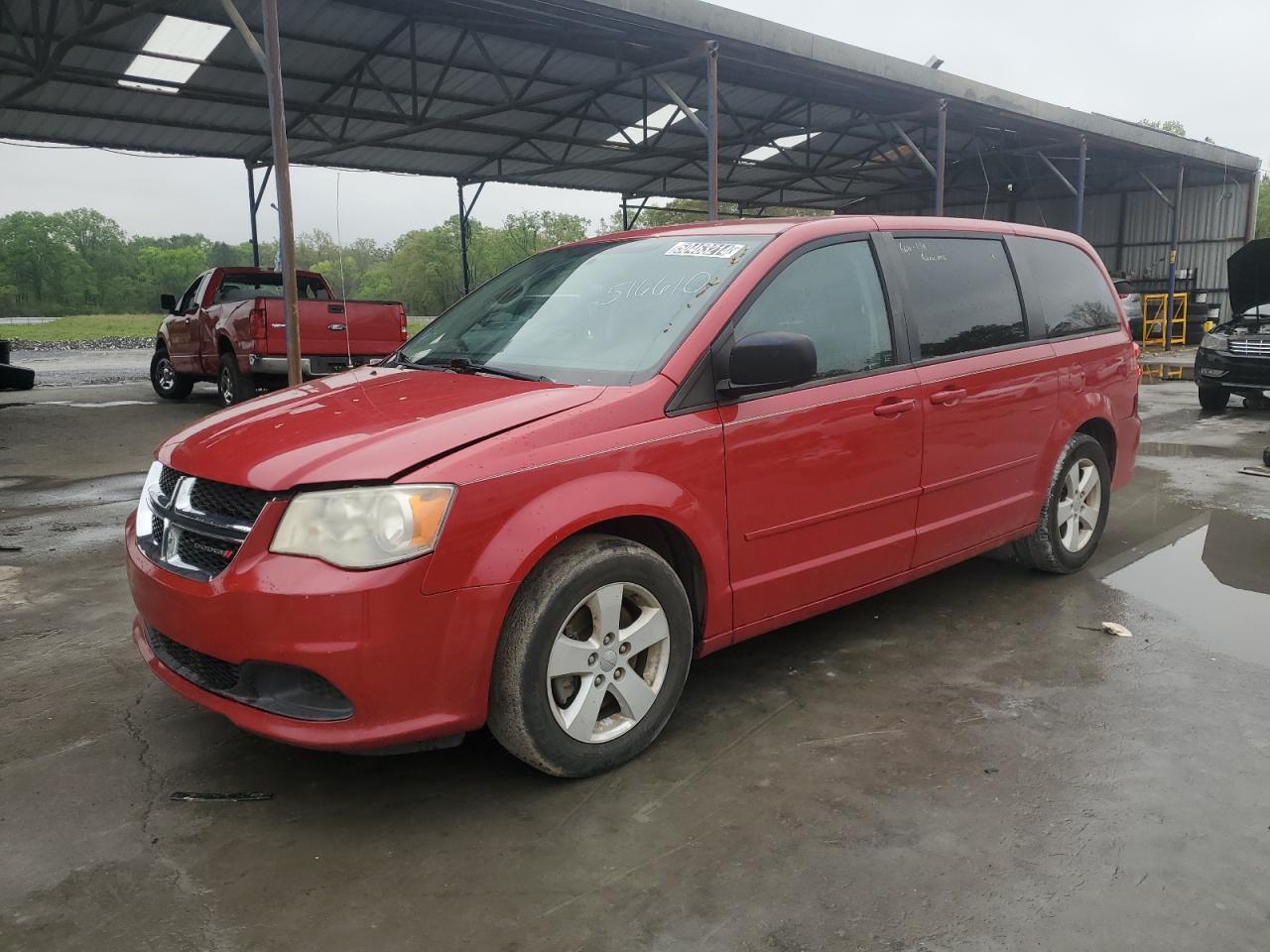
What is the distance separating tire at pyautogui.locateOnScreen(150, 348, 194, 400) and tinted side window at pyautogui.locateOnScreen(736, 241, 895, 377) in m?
12.0

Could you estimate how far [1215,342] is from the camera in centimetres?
1190

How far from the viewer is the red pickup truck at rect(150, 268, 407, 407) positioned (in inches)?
421

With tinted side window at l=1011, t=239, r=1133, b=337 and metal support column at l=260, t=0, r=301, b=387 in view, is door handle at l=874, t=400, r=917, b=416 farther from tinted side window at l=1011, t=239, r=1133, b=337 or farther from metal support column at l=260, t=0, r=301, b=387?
metal support column at l=260, t=0, r=301, b=387

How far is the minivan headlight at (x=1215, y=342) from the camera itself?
11781 mm

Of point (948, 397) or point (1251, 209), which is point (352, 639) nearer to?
point (948, 397)

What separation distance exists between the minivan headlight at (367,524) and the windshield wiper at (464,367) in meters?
0.78

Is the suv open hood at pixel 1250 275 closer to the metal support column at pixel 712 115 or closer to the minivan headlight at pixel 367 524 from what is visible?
the metal support column at pixel 712 115

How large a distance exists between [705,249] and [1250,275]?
12.2m

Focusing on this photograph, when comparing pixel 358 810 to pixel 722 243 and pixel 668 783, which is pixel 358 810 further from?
pixel 722 243

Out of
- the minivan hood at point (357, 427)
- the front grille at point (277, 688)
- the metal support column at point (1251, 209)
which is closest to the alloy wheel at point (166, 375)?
the minivan hood at point (357, 427)

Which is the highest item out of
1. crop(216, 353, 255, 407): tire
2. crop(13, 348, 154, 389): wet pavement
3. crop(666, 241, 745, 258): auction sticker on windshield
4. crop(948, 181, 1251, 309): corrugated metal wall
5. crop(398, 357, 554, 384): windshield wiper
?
crop(948, 181, 1251, 309): corrugated metal wall

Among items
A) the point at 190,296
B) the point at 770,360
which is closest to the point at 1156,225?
the point at 190,296

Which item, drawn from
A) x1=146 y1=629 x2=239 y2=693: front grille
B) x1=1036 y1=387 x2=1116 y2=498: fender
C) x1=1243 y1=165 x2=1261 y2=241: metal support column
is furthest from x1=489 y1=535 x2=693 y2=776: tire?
x1=1243 y1=165 x2=1261 y2=241: metal support column

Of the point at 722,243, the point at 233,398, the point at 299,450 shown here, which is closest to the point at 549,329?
the point at 722,243
